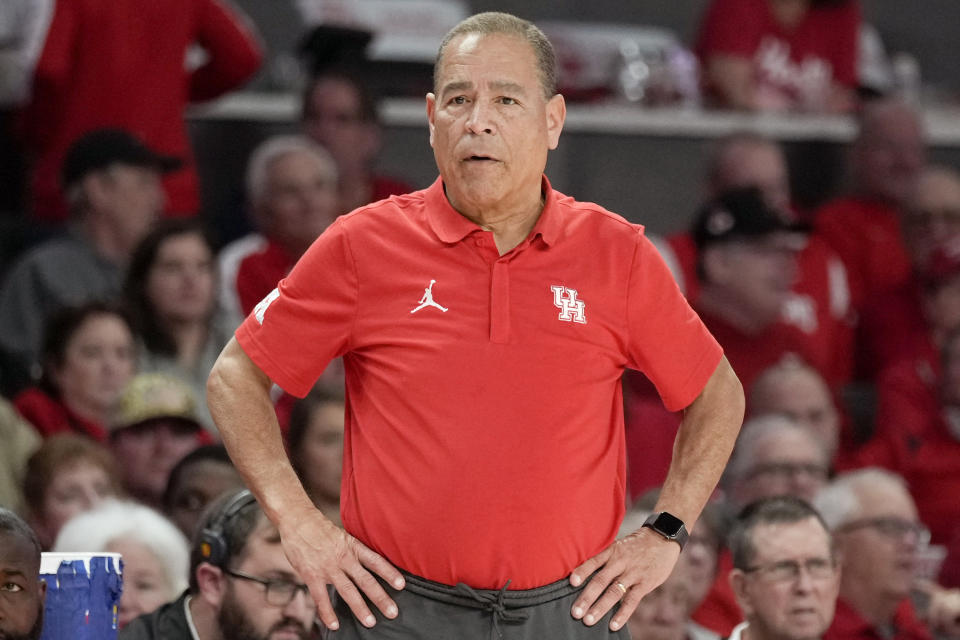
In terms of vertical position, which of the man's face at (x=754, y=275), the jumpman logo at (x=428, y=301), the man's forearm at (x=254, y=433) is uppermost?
the man's face at (x=754, y=275)

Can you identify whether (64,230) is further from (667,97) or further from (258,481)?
(258,481)

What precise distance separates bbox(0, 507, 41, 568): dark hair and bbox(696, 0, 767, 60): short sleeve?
5164 mm

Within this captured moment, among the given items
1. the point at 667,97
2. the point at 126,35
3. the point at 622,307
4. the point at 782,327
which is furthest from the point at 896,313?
the point at 622,307

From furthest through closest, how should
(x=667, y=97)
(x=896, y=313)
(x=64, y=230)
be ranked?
(x=667, y=97)
(x=896, y=313)
(x=64, y=230)

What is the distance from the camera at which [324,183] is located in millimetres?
6414

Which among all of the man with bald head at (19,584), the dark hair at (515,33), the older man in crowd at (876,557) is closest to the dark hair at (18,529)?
the man with bald head at (19,584)

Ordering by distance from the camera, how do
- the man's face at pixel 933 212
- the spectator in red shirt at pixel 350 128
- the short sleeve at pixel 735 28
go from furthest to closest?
the short sleeve at pixel 735 28 → the man's face at pixel 933 212 → the spectator in red shirt at pixel 350 128

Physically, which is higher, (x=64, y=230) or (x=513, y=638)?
(x=64, y=230)

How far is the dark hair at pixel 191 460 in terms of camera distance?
16.1 ft

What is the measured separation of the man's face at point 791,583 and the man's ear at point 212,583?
4.39 feet

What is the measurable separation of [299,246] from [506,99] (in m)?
3.59

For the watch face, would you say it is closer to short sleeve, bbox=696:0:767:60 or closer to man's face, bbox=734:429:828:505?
man's face, bbox=734:429:828:505

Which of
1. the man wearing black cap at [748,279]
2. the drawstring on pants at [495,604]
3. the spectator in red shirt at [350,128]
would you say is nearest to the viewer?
the drawstring on pants at [495,604]

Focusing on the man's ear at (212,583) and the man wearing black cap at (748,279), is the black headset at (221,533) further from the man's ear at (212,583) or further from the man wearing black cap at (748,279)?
the man wearing black cap at (748,279)
